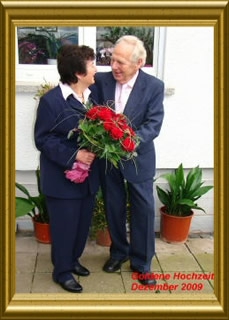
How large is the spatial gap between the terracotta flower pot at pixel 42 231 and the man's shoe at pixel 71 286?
874 millimetres

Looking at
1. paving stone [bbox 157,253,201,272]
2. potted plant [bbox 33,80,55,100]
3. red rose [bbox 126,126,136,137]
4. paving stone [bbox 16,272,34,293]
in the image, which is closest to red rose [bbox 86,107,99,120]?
red rose [bbox 126,126,136,137]

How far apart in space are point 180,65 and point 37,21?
2145 millimetres

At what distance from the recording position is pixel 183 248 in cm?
486

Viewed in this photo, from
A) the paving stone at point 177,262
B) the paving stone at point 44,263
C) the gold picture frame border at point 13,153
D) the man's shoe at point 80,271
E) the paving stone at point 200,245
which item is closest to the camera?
the gold picture frame border at point 13,153

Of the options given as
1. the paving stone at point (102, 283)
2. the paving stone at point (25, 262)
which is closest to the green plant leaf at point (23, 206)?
the paving stone at point (25, 262)

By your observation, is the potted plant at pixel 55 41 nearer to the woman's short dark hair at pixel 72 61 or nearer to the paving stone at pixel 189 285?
the woman's short dark hair at pixel 72 61

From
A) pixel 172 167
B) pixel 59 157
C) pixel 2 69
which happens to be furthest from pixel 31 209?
pixel 2 69

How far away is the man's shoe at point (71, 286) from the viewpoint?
155 inches

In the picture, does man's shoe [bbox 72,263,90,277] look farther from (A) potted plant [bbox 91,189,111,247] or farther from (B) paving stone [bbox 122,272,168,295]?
(A) potted plant [bbox 91,189,111,247]

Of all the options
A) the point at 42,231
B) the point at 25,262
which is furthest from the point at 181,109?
the point at 25,262

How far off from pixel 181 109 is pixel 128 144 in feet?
5.24

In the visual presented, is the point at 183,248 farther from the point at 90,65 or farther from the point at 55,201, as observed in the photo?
the point at 90,65

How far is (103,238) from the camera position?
4805 millimetres

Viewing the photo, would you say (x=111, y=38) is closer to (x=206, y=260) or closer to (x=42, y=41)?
(x=42, y=41)
